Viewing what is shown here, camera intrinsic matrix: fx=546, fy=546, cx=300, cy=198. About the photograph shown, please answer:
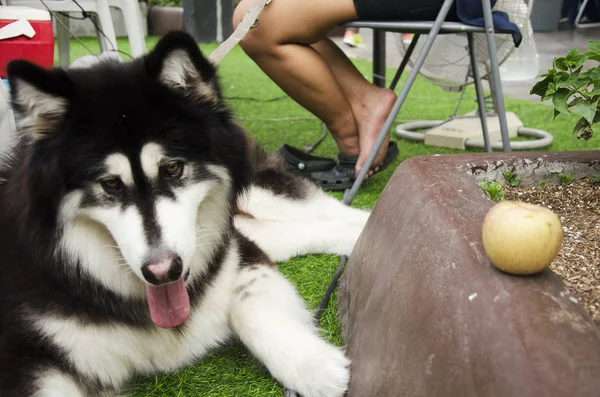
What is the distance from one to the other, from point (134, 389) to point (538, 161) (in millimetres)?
Answer: 1504

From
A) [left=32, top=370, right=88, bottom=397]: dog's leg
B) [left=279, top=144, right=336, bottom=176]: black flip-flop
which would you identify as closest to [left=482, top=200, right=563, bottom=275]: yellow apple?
[left=32, top=370, right=88, bottom=397]: dog's leg

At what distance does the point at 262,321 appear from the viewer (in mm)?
1805

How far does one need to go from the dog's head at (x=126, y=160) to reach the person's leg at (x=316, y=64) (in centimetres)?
143

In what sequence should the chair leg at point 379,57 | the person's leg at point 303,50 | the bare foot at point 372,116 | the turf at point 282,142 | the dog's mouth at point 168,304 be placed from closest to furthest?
the dog's mouth at point 168,304
the turf at point 282,142
the person's leg at point 303,50
the bare foot at point 372,116
the chair leg at point 379,57

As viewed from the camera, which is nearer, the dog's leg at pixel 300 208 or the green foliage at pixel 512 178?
the green foliage at pixel 512 178

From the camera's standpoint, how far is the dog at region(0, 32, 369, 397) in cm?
150

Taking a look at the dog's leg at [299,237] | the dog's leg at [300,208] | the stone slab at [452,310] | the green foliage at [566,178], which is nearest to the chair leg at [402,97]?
the dog's leg at [299,237]

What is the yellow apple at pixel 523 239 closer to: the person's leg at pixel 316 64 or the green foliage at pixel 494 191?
the green foliage at pixel 494 191

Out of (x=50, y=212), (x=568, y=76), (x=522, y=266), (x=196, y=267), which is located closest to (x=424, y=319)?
(x=522, y=266)

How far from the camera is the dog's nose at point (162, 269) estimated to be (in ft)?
4.64

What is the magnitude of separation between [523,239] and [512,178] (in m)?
0.77

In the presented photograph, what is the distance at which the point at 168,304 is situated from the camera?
1706mm

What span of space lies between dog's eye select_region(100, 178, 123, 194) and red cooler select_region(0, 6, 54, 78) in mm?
1567

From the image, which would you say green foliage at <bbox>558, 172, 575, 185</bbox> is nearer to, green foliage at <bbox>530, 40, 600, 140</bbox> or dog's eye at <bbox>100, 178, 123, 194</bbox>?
green foliage at <bbox>530, 40, 600, 140</bbox>
